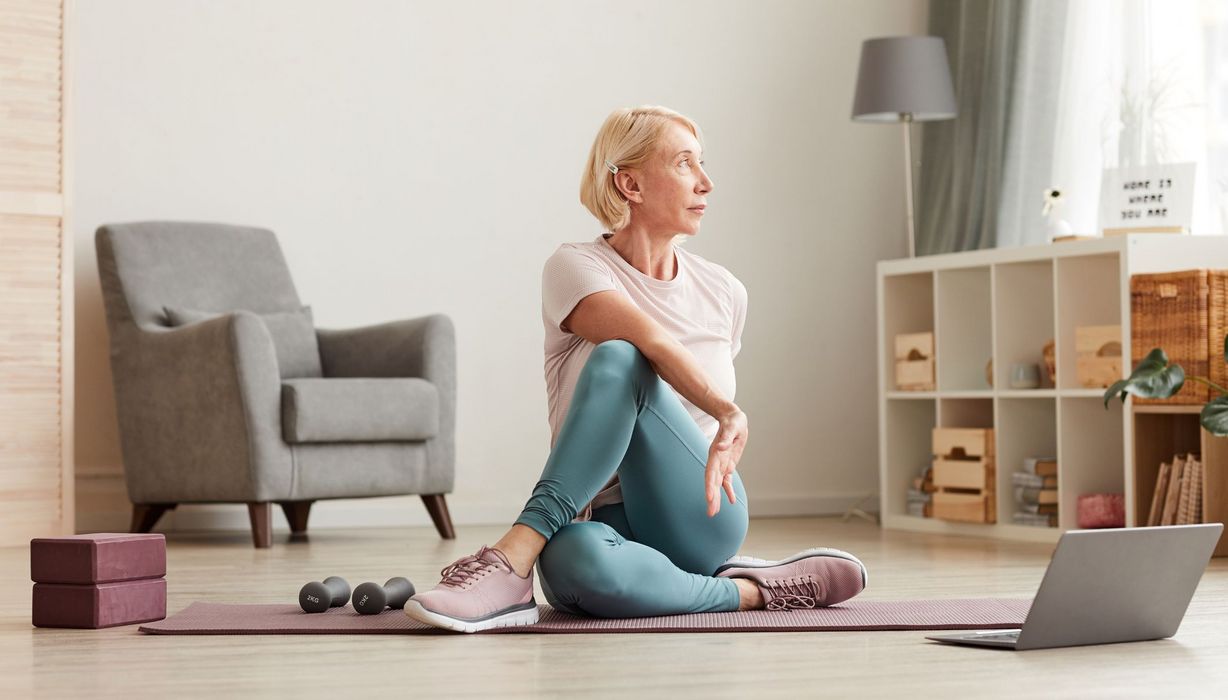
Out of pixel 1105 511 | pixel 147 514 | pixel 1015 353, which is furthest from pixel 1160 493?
pixel 147 514

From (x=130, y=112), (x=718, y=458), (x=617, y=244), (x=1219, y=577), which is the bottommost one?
(x=1219, y=577)

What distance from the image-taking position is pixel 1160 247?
156 inches

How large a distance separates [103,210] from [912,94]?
2.64 meters

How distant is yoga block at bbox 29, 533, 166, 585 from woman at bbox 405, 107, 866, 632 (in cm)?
52

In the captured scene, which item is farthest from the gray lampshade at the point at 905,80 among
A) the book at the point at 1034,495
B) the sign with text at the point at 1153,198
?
the book at the point at 1034,495

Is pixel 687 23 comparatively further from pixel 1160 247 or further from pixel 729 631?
pixel 729 631

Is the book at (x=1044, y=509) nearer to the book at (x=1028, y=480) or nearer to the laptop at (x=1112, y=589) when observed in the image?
the book at (x=1028, y=480)

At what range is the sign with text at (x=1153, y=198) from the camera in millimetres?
4145

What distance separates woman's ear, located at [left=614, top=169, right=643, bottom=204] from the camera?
238 cm

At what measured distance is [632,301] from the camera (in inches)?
90.6

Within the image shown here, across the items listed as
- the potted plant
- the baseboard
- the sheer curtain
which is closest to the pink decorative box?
the potted plant

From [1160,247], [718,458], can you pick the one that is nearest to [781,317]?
[1160,247]

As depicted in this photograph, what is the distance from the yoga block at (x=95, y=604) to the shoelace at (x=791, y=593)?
0.96 m

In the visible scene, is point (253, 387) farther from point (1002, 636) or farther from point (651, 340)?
point (1002, 636)
